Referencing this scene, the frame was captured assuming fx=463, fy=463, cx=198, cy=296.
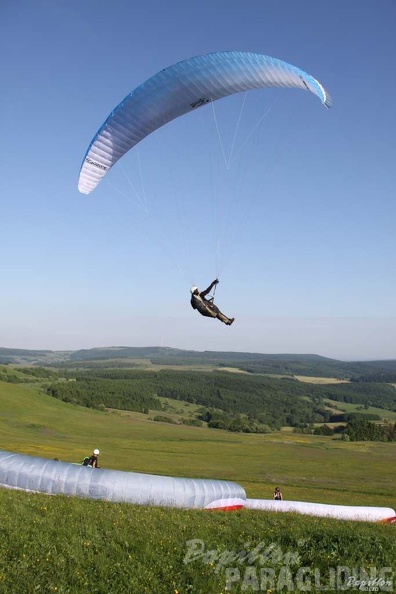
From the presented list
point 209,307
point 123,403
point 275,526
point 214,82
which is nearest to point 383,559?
point 275,526

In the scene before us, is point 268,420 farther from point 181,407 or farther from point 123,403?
point 123,403

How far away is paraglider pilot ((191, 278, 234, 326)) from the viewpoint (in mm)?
16219

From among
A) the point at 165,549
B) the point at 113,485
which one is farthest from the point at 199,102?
the point at 165,549

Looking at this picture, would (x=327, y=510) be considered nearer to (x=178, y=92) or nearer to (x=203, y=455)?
(x=178, y=92)

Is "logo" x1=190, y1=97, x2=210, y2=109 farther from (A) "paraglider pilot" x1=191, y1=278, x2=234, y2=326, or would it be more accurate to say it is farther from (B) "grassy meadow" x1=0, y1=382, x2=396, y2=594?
(B) "grassy meadow" x1=0, y1=382, x2=396, y2=594

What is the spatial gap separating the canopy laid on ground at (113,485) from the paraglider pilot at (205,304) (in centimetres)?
558

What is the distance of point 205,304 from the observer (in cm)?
1627

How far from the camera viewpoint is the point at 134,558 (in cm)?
835

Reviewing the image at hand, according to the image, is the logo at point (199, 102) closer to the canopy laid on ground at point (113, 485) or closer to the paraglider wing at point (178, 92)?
the paraglider wing at point (178, 92)

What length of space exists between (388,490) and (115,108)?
27143mm

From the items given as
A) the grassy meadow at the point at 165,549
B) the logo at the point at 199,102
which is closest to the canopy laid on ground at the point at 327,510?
the grassy meadow at the point at 165,549

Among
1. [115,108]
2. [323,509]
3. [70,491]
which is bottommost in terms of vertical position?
[323,509]

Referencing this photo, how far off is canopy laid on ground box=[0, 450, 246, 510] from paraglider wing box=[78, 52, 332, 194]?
10.4m

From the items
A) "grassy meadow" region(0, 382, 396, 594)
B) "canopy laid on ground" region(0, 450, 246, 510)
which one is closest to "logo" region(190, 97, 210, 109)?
"canopy laid on ground" region(0, 450, 246, 510)
